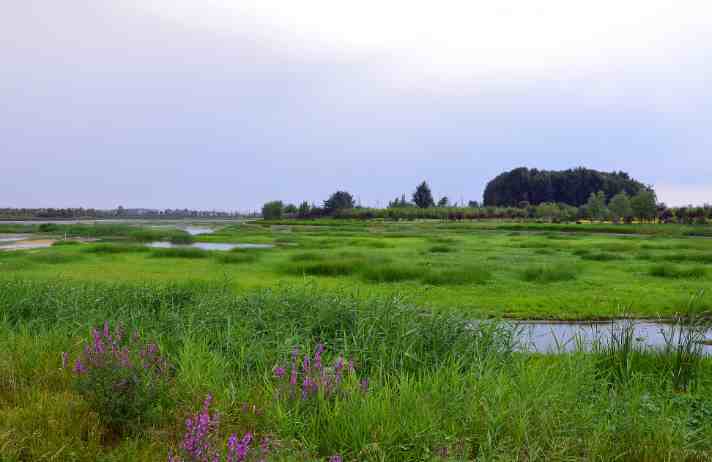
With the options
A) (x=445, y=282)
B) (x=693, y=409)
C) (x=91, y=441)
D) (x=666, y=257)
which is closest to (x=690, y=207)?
(x=666, y=257)

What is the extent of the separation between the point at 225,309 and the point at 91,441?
4.22 meters

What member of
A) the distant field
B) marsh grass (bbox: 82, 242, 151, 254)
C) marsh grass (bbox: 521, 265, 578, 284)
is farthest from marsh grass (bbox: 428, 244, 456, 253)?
marsh grass (bbox: 82, 242, 151, 254)

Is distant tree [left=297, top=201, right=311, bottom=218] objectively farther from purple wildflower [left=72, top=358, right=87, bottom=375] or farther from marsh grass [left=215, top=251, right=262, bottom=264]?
purple wildflower [left=72, top=358, right=87, bottom=375]

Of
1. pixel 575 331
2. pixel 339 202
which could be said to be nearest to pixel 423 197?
pixel 339 202

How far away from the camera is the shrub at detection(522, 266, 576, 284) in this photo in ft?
62.7

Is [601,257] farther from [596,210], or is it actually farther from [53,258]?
[596,210]

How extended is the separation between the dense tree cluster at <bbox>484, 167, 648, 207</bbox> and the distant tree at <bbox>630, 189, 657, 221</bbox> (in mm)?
46545

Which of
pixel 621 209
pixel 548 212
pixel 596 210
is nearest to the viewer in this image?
pixel 621 209

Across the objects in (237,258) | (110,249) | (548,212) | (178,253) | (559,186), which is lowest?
(237,258)

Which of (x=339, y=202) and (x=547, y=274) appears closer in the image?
(x=547, y=274)

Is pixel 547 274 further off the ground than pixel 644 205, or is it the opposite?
pixel 644 205

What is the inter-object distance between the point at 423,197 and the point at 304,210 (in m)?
32.9

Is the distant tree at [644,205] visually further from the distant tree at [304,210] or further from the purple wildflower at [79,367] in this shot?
the purple wildflower at [79,367]

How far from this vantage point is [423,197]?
439ft
